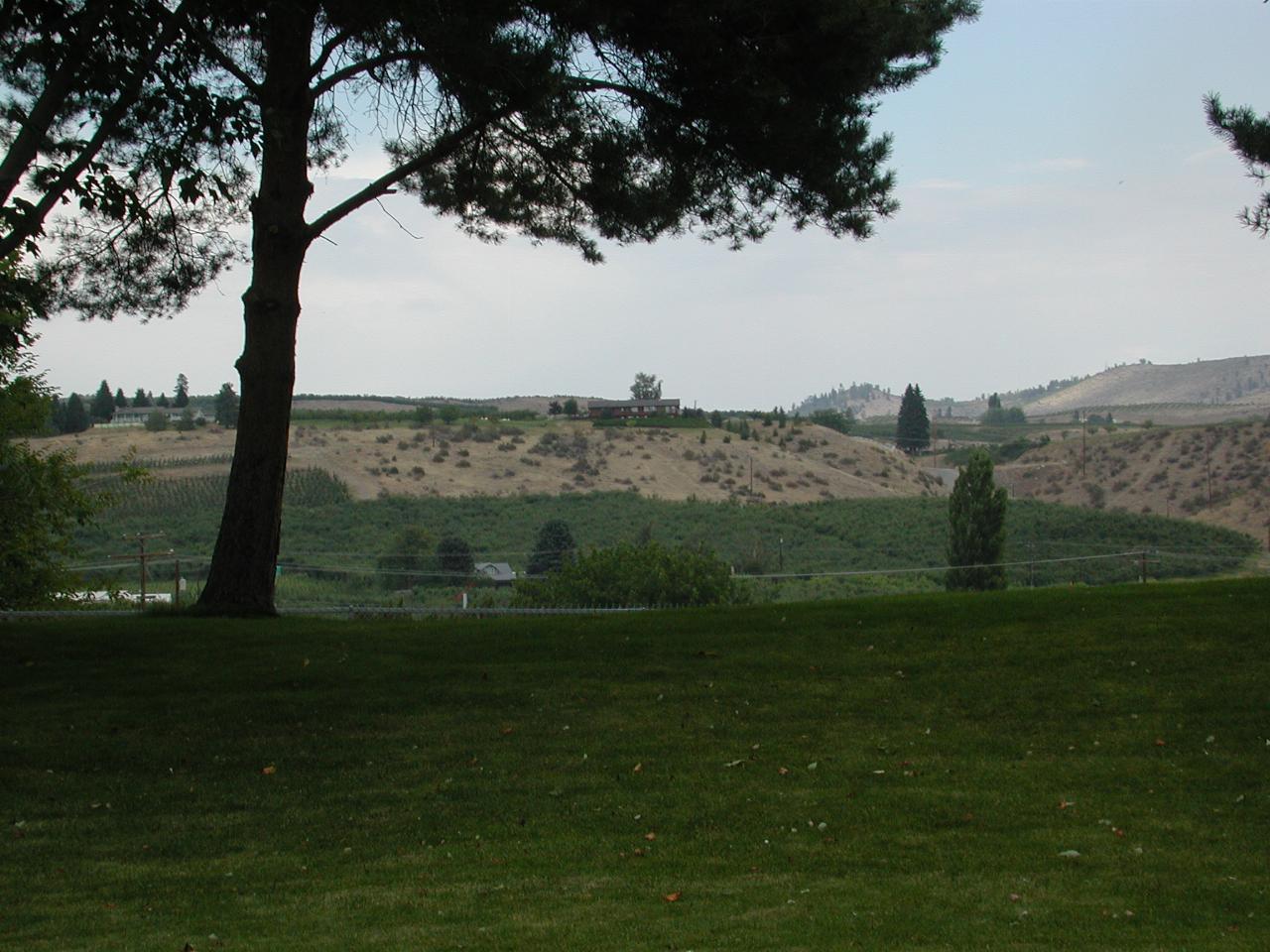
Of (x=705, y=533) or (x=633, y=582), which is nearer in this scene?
(x=633, y=582)

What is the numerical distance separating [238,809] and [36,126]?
5.17 metres

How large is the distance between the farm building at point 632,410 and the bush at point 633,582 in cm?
4589

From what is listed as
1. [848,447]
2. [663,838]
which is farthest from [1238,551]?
[663,838]

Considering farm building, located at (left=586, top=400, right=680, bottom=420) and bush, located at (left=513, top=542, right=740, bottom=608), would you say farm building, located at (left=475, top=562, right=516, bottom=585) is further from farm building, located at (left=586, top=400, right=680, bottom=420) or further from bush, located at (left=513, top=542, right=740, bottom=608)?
farm building, located at (left=586, top=400, right=680, bottom=420)

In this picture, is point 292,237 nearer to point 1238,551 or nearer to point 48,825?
point 48,825

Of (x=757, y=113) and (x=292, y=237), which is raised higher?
(x=757, y=113)

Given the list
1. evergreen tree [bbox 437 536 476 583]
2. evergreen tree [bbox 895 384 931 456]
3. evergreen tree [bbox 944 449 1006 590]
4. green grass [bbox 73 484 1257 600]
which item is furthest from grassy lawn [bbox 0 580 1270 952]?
evergreen tree [bbox 895 384 931 456]

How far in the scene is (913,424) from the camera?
110 meters

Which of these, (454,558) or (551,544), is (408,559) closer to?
(454,558)

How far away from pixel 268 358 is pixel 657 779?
20.7ft

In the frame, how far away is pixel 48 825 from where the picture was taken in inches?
271

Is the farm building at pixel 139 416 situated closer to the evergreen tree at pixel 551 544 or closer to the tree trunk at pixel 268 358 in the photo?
the evergreen tree at pixel 551 544

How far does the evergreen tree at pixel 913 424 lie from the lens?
106 metres

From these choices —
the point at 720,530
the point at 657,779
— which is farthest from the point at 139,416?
the point at 657,779
